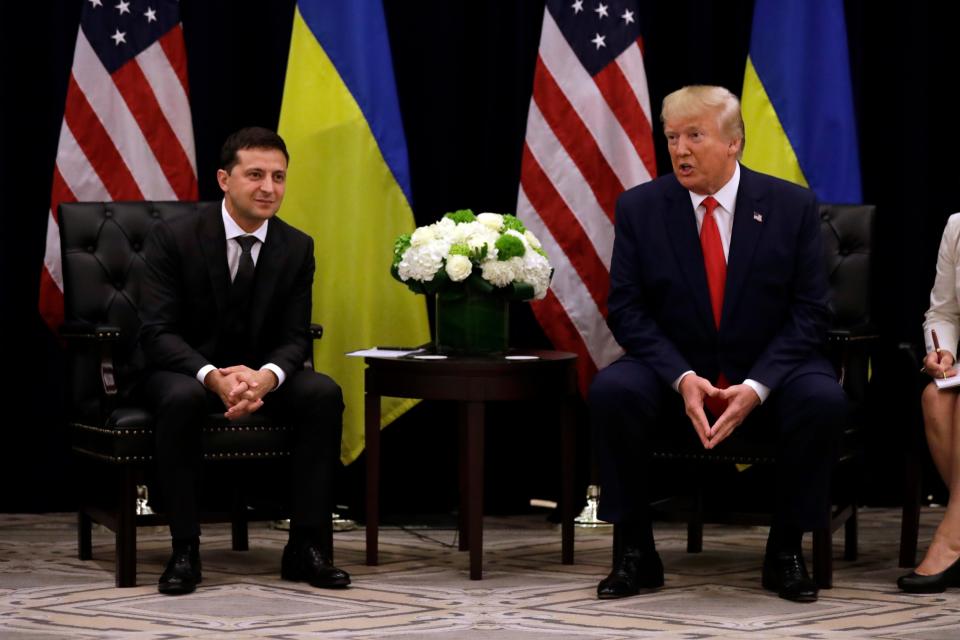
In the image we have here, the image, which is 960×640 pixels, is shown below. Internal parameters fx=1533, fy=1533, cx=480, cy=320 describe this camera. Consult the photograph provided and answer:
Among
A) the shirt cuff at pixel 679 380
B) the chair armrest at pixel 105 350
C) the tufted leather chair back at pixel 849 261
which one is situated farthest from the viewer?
the tufted leather chair back at pixel 849 261

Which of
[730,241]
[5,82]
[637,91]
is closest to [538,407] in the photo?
[637,91]

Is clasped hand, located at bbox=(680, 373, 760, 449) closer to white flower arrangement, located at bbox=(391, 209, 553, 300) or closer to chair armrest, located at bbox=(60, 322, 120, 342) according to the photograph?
white flower arrangement, located at bbox=(391, 209, 553, 300)

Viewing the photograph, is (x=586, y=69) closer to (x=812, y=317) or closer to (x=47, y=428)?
(x=812, y=317)

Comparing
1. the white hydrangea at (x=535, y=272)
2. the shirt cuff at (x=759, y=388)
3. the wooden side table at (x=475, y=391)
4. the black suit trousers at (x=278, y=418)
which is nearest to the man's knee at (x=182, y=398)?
the black suit trousers at (x=278, y=418)

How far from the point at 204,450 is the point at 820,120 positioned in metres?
2.44

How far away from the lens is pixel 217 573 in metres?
4.50

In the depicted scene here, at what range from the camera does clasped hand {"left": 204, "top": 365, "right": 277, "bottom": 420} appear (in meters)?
4.25

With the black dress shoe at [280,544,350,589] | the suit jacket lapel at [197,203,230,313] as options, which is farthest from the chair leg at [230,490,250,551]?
the suit jacket lapel at [197,203,230,313]

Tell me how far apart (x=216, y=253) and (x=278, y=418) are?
52cm

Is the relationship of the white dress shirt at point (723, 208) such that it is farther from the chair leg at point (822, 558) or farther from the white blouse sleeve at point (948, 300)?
the chair leg at point (822, 558)

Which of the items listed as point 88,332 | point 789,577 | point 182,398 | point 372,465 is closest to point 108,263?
point 88,332

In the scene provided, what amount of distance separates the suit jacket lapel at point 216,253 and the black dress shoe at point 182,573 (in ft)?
2.33

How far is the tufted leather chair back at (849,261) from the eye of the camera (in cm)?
489

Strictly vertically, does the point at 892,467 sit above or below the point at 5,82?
below
